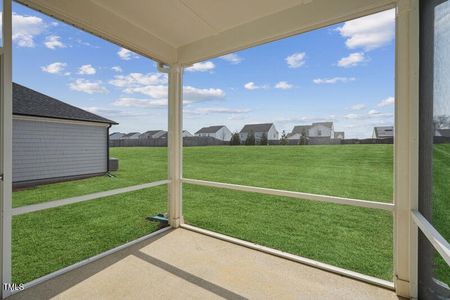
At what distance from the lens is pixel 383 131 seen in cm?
214

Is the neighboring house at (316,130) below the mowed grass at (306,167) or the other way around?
the other way around

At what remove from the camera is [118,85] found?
9.40 ft

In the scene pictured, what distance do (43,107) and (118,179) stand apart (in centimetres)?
126

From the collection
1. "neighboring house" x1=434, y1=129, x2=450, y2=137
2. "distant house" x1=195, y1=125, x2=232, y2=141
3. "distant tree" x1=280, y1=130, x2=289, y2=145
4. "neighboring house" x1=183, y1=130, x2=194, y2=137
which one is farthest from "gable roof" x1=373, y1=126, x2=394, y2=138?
"neighboring house" x1=183, y1=130, x2=194, y2=137

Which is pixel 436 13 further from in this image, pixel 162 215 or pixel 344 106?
pixel 162 215

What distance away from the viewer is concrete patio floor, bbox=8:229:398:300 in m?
1.80

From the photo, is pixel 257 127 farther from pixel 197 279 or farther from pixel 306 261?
pixel 197 279

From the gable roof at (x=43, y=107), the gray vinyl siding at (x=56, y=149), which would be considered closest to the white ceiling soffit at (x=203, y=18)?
the gable roof at (x=43, y=107)

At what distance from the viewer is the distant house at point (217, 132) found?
10.7 ft

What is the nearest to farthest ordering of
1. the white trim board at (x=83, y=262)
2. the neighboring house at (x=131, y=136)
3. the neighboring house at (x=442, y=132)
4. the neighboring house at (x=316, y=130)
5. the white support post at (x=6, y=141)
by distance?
the neighboring house at (x=442, y=132) < the white support post at (x=6, y=141) < the white trim board at (x=83, y=262) < the neighboring house at (x=316, y=130) < the neighboring house at (x=131, y=136)

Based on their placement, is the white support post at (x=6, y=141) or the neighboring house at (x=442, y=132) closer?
the neighboring house at (x=442, y=132)

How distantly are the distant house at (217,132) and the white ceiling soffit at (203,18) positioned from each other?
40.5 inches

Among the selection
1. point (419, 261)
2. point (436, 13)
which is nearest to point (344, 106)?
point (436, 13)

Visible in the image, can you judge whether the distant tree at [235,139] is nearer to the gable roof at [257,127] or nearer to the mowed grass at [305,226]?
the gable roof at [257,127]
